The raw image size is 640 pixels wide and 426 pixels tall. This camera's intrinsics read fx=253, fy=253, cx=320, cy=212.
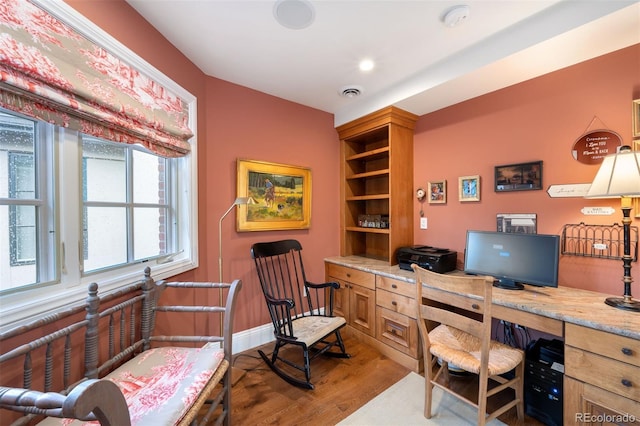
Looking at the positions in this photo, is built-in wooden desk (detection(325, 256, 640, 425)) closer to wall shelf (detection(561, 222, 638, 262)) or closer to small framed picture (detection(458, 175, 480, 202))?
wall shelf (detection(561, 222, 638, 262))

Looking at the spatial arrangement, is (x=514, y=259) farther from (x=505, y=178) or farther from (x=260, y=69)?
(x=260, y=69)

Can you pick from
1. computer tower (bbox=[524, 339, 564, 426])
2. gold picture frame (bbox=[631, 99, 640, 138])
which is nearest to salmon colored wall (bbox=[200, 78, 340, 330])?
computer tower (bbox=[524, 339, 564, 426])

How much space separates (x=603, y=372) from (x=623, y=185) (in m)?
0.97

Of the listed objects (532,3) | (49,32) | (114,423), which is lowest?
(114,423)

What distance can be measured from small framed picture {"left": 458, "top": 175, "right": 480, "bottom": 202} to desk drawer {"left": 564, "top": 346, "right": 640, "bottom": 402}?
52.4 inches

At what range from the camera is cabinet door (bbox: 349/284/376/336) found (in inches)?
98.8

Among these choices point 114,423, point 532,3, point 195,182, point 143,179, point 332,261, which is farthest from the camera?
point 332,261

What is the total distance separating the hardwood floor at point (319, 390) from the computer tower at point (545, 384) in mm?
96

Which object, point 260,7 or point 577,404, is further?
point 260,7

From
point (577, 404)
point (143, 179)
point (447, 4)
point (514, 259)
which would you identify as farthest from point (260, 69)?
point (577, 404)

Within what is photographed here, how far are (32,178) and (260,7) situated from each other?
4.90ft

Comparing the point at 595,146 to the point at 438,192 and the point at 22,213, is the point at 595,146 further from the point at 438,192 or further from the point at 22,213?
the point at 22,213

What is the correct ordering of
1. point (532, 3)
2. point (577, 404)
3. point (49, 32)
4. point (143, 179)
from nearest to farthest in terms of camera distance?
1. point (49, 32)
2. point (577, 404)
3. point (532, 3)
4. point (143, 179)

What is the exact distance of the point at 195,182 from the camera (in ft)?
6.82
